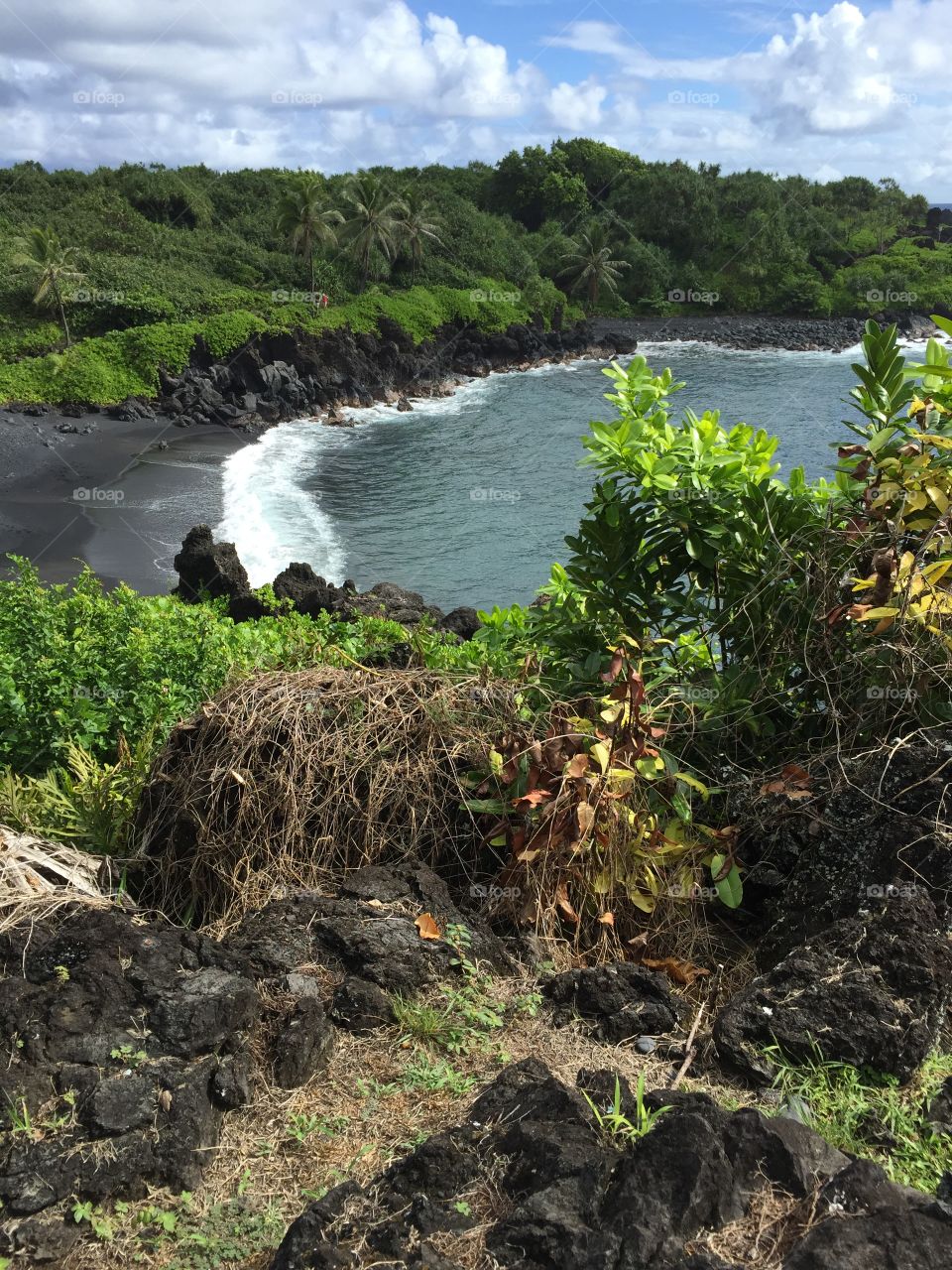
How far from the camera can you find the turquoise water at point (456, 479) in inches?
991

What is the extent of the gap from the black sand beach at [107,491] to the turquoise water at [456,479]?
117 centimetres

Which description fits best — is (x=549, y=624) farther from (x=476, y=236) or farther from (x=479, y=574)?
(x=476, y=236)

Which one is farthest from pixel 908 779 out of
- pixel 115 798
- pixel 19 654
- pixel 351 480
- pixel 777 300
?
pixel 777 300

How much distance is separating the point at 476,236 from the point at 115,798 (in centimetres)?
6438

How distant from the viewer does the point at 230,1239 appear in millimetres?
2809

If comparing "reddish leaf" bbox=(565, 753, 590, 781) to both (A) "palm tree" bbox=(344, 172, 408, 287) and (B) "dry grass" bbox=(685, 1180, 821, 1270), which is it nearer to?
(B) "dry grass" bbox=(685, 1180, 821, 1270)

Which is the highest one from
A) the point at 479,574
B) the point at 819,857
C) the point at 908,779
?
the point at 908,779

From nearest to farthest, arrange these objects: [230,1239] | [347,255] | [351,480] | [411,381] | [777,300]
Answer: [230,1239] < [351,480] < [411,381] < [347,255] < [777,300]

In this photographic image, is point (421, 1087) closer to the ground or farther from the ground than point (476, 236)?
closer to the ground

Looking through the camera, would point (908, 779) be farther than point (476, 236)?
No

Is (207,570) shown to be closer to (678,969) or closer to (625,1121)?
(678,969)

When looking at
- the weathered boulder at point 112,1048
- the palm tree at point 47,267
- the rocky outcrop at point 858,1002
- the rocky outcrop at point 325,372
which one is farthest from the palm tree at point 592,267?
the weathered boulder at point 112,1048

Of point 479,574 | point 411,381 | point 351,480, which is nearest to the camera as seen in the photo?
point 479,574

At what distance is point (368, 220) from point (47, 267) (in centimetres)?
1708
